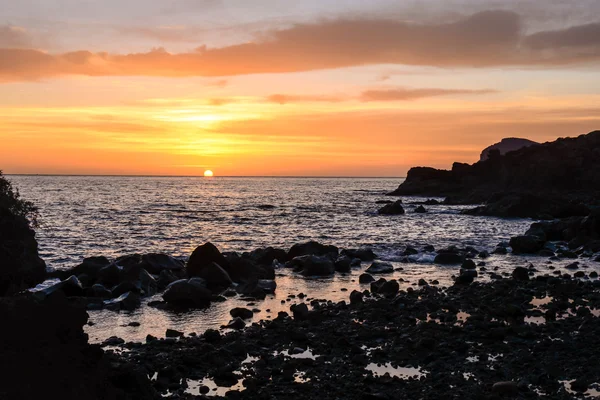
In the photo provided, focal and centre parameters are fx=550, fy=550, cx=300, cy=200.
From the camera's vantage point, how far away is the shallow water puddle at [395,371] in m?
12.0

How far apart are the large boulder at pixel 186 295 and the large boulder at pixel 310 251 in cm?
1127

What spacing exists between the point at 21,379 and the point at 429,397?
23.3 ft

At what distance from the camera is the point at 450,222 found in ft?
201

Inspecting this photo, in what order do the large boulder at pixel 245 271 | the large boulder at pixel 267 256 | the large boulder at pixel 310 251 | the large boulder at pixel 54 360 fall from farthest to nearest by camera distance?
the large boulder at pixel 310 251 < the large boulder at pixel 267 256 < the large boulder at pixel 245 271 < the large boulder at pixel 54 360

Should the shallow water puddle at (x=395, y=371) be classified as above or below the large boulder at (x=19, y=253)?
below

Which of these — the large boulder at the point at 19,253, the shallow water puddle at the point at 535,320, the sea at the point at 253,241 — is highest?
the large boulder at the point at 19,253

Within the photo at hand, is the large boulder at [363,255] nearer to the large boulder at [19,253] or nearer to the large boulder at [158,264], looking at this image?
the large boulder at [158,264]

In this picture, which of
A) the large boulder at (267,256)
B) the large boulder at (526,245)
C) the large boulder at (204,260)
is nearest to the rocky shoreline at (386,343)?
the large boulder at (204,260)

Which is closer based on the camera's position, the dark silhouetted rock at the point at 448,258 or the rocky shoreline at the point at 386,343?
the rocky shoreline at the point at 386,343

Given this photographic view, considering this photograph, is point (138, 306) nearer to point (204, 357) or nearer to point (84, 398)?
point (204, 357)

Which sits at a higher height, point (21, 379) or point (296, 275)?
point (21, 379)

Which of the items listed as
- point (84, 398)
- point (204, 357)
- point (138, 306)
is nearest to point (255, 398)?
point (204, 357)

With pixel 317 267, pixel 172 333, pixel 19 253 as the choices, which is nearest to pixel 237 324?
pixel 172 333

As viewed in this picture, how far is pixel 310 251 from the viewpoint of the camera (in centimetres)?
3191
